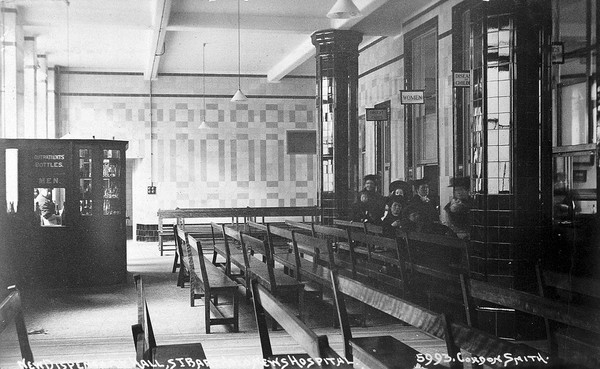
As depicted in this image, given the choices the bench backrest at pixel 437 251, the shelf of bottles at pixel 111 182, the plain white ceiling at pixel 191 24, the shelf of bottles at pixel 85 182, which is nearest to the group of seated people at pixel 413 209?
the bench backrest at pixel 437 251

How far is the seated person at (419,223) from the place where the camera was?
8164 millimetres

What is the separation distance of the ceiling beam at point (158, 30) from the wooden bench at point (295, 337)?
7.59 meters

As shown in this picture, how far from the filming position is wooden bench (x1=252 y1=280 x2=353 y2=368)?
2467 millimetres

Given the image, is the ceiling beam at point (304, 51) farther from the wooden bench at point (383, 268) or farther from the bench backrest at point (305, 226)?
the wooden bench at point (383, 268)

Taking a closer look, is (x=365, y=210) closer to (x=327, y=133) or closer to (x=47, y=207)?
(x=327, y=133)

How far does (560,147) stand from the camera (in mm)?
7523

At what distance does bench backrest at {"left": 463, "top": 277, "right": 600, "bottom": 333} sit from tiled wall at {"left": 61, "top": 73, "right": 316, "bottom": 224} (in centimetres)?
1455

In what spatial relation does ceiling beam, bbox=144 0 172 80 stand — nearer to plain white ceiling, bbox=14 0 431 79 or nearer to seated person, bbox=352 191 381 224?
plain white ceiling, bbox=14 0 431 79

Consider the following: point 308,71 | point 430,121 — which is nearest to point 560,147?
point 430,121

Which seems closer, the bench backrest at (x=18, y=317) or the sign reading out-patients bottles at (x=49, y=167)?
the bench backrest at (x=18, y=317)

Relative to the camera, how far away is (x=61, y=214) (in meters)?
8.59

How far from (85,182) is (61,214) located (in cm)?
48

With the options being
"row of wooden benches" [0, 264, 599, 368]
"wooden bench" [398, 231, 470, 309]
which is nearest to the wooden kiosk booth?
"wooden bench" [398, 231, 470, 309]

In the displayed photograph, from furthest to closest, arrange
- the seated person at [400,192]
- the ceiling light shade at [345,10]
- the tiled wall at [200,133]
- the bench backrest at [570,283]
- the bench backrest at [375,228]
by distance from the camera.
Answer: the tiled wall at [200,133] < the seated person at [400,192] < the ceiling light shade at [345,10] < the bench backrest at [375,228] < the bench backrest at [570,283]
